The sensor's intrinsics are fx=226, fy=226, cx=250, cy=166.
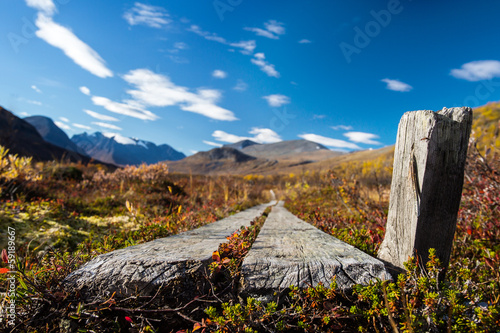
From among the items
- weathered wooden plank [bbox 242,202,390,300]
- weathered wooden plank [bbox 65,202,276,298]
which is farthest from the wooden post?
weathered wooden plank [bbox 65,202,276,298]

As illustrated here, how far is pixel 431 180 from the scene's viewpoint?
5.77 ft

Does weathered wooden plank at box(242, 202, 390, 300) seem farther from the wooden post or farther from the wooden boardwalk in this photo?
the wooden post

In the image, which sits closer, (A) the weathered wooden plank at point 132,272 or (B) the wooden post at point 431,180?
(A) the weathered wooden plank at point 132,272

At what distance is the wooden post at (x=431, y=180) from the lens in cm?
175

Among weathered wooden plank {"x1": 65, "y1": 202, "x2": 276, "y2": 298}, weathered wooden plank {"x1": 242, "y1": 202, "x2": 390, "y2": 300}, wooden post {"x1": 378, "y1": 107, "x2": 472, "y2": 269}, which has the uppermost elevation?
wooden post {"x1": 378, "y1": 107, "x2": 472, "y2": 269}

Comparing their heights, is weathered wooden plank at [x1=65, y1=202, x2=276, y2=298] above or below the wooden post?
below

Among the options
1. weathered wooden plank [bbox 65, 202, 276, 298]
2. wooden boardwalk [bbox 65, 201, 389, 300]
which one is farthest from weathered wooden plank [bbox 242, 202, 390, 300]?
weathered wooden plank [bbox 65, 202, 276, 298]

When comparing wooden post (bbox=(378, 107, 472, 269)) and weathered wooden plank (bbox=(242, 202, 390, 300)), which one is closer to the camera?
weathered wooden plank (bbox=(242, 202, 390, 300))

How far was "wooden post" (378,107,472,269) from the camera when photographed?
1747 mm

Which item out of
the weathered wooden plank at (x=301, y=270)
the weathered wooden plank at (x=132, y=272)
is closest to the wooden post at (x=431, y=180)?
the weathered wooden plank at (x=301, y=270)

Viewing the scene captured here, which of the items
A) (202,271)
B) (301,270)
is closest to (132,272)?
(202,271)

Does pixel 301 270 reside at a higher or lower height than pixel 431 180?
lower

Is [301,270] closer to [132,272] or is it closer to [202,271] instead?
[202,271]

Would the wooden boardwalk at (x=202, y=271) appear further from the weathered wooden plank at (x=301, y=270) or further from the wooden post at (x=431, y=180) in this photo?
the wooden post at (x=431, y=180)
